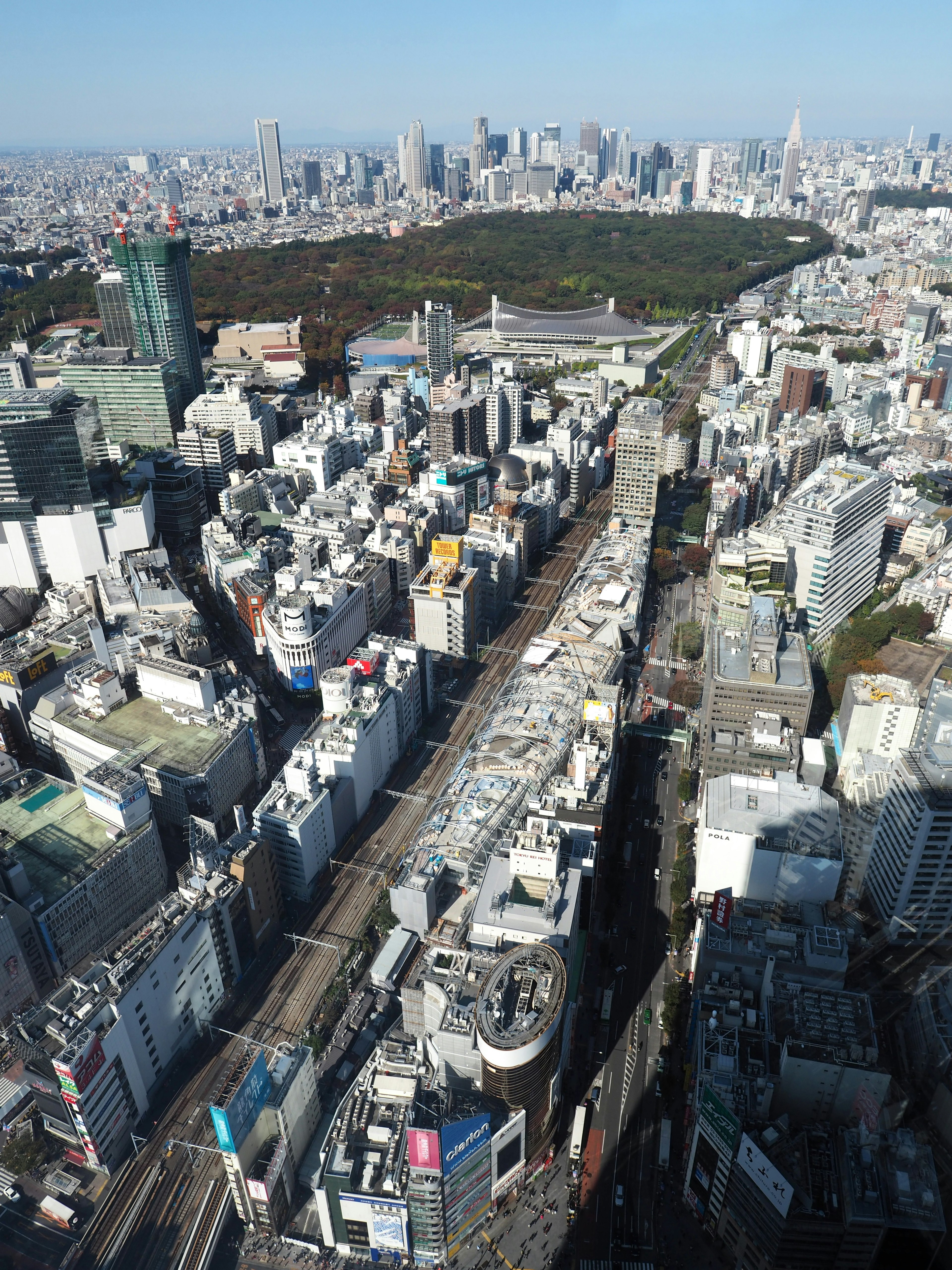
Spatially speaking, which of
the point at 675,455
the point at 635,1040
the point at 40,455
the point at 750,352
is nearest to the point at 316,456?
the point at 40,455

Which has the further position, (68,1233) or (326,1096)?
(326,1096)

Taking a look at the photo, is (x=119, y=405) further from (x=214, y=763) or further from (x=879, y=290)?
(x=879, y=290)

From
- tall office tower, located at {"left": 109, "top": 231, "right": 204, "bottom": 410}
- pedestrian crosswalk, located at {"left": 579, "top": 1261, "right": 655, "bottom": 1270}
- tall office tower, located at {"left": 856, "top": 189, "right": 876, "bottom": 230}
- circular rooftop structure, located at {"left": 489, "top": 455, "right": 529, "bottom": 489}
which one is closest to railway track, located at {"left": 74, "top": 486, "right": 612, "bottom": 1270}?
pedestrian crosswalk, located at {"left": 579, "top": 1261, "right": 655, "bottom": 1270}

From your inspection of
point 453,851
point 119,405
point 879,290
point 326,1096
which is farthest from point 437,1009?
point 879,290

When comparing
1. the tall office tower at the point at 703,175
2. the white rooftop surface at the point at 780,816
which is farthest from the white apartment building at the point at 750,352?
the tall office tower at the point at 703,175

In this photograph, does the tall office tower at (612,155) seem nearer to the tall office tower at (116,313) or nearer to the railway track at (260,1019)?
the tall office tower at (116,313)

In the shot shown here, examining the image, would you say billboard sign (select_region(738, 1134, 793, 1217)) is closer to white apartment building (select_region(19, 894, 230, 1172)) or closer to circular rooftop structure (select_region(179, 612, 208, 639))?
white apartment building (select_region(19, 894, 230, 1172))

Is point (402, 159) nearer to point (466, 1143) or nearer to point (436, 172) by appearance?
point (436, 172)
